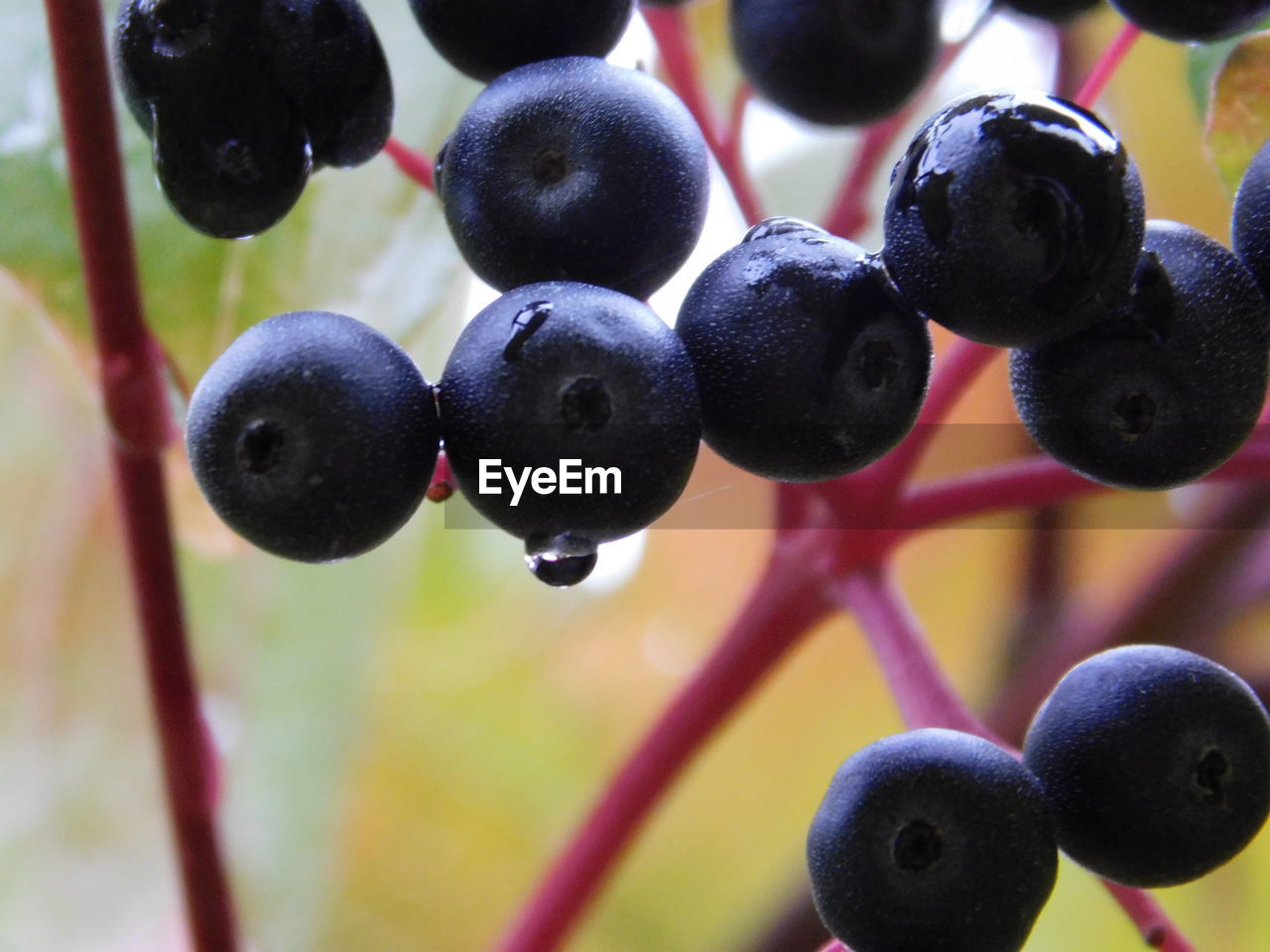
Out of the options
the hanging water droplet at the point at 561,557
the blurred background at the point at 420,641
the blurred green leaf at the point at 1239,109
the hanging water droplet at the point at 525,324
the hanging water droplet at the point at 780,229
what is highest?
the hanging water droplet at the point at 525,324

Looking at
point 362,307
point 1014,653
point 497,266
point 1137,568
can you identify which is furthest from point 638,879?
point 497,266

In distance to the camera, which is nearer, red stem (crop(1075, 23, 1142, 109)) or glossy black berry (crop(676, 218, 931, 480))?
glossy black berry (crop(676, 218, 931, 480))

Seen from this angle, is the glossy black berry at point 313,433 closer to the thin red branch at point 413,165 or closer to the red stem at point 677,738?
the thin red branch at point 413,165

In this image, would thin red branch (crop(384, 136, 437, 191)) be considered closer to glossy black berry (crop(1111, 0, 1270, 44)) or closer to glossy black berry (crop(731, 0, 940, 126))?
glossy black berry (crop(731, 0, 940, 126))

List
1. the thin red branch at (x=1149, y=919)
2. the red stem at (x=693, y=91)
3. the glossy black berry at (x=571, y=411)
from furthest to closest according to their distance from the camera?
the red stem at (x=693, y=91) → the thin red branch at (x=1149, y=919) → the glossy black berry at (x=571, y=411)

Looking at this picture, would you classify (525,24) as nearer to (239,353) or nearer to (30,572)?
(239,353)

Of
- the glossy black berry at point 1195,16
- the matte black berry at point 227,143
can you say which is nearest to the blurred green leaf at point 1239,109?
the glossy black berry at point 1195,16

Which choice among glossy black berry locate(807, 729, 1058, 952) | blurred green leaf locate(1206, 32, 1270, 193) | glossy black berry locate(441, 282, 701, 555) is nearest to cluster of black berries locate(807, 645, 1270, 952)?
glossy black berry locate(807, 729, 1058, 952)

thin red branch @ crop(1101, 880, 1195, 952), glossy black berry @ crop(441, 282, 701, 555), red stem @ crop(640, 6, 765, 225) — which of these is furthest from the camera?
red stem @ crop(640, 6, 765, 225)
